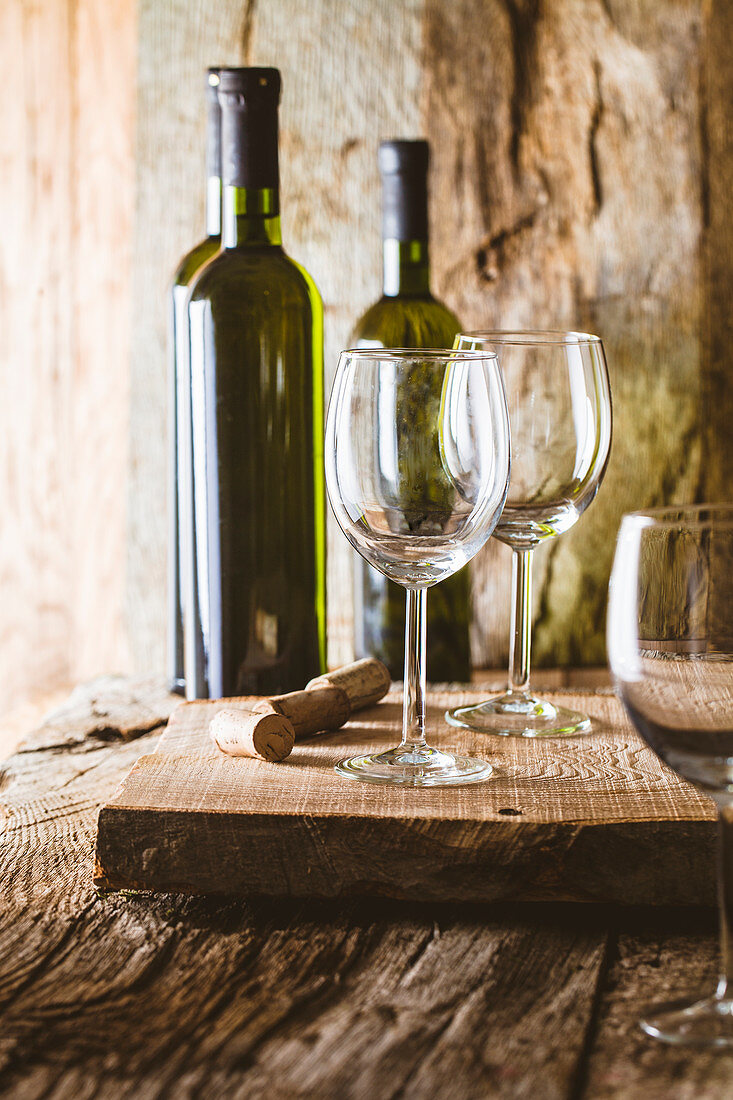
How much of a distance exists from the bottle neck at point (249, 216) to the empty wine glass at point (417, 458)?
0.34 meters

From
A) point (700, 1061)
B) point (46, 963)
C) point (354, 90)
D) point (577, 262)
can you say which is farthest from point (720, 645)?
point (354, 90)

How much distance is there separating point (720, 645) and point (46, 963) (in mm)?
386

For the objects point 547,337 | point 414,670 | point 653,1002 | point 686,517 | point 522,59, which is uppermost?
point 522,59

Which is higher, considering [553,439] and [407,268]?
[407,268]

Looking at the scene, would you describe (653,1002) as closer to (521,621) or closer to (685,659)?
(685,659)

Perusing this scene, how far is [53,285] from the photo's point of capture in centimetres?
147

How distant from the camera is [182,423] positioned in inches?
43.2

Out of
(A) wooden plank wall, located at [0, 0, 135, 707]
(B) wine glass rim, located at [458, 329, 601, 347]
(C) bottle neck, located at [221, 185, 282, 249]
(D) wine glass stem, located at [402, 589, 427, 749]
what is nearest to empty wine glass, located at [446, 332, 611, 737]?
(B) wine glass rim, located at [458, 329, 601, 347]

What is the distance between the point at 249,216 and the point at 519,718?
19.6 inches

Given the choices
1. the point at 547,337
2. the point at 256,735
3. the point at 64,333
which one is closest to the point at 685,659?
the point at 256,735

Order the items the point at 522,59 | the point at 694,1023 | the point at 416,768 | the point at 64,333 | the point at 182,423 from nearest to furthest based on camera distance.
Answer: the point at 694,1023 → the point at 416,768 → the point at 182,423 → the point at 522,59 → the point at 64,333

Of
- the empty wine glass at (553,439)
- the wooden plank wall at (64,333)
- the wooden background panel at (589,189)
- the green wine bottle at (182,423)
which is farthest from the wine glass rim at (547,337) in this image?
the wooden plank wall at (64,333)

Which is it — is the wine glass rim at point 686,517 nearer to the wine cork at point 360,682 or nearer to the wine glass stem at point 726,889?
the wine glass stem at point 726,889

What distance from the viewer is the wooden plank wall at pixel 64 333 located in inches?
55.9
